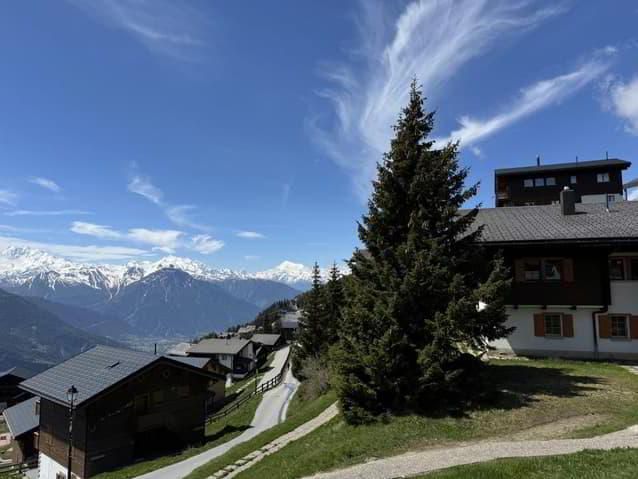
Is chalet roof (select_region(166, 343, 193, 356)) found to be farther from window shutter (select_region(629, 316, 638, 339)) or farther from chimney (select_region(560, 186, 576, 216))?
window shutter (select_region(629, 316, 638, 339))

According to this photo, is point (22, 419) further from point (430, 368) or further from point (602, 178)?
point (602, 178)

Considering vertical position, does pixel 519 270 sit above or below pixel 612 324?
above

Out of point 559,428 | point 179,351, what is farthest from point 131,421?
point 179,351

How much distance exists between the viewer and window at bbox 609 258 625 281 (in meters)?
21.9

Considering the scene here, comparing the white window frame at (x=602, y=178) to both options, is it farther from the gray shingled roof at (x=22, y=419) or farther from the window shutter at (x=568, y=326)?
the gray shingled roof at (x=22, y=419)

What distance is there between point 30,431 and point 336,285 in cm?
3147

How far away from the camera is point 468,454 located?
10.7 m

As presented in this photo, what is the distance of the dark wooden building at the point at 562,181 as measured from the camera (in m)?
54.0

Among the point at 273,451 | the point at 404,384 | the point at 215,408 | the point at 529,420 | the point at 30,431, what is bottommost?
the point at 215,408

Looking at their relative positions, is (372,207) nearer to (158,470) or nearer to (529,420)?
(529,420)

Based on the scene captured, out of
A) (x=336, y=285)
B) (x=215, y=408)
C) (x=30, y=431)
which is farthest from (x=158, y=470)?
(x=215, y=408)

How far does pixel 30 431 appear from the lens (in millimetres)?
34781

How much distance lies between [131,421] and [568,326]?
28.0 meters

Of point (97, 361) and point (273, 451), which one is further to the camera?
point (97, 361)
